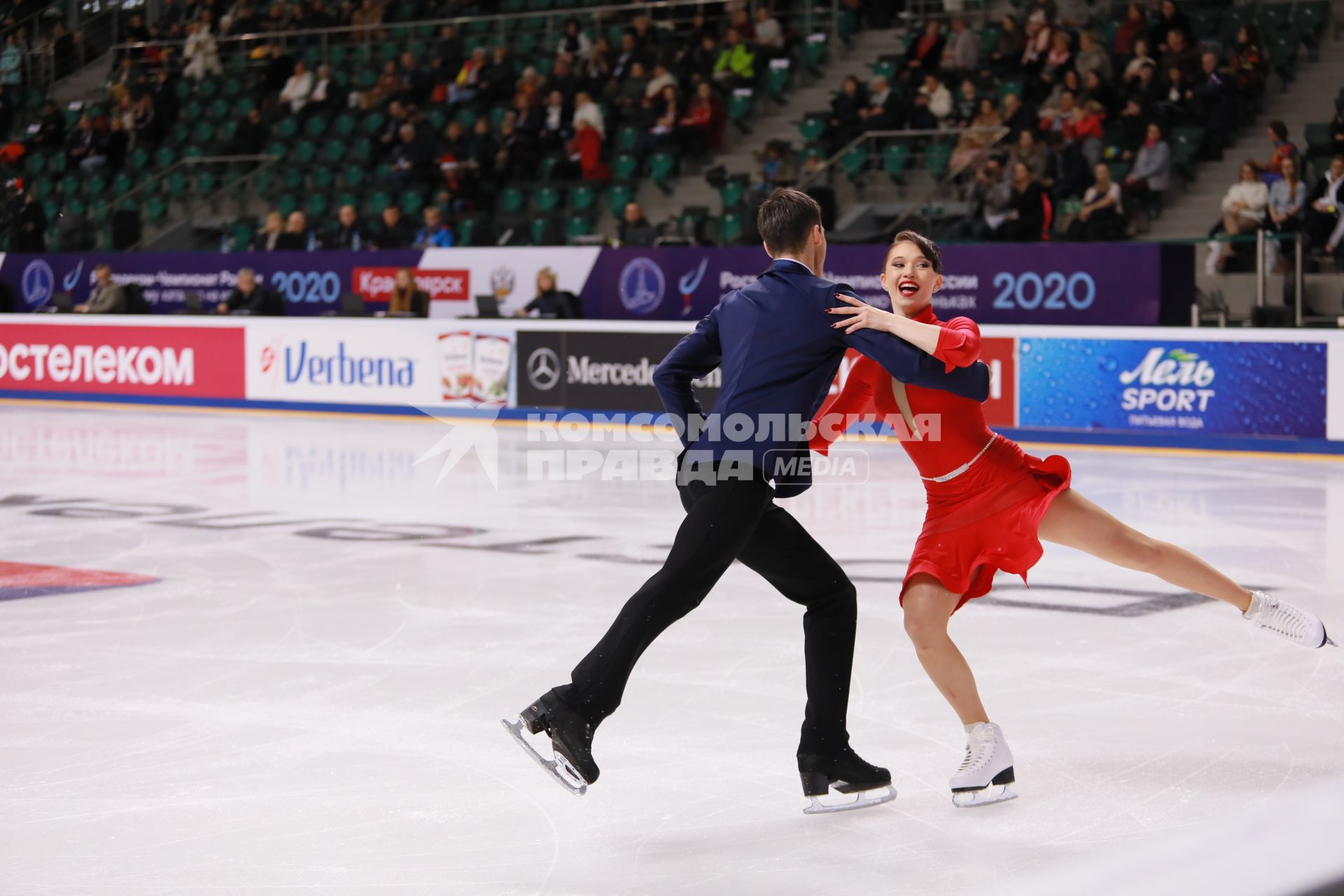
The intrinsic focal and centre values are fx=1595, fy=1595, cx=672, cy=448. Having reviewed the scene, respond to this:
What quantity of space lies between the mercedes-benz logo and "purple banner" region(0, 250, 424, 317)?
148 inches

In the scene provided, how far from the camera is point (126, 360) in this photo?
733 inches

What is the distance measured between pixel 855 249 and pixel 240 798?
42.1ft

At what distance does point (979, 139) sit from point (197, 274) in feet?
34.6

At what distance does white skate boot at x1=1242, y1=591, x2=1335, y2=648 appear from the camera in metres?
4.96

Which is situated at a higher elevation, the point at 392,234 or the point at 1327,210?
the point at 392,234

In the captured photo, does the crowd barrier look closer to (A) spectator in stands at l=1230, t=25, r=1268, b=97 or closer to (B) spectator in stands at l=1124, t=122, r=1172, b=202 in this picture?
(B) spectator in stands at l=1124, t=122, r=1172, b=202

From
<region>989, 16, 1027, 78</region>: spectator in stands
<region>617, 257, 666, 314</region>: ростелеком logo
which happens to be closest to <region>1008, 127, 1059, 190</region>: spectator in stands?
<region>989, 16, 1027, 78</region>: spectator in stands

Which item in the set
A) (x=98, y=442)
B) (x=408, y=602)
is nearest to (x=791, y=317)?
(x=408, y=602)

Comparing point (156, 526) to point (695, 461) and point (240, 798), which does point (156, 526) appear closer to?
point (240, 798)

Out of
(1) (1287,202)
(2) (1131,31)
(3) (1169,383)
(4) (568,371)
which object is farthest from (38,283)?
(1) (1287,202)

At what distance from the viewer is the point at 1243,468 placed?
489 inches

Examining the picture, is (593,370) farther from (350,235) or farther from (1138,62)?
(1138,62)

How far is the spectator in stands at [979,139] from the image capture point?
55.6 ft

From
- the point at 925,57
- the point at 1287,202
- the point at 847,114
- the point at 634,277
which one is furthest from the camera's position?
the point at 925,57
